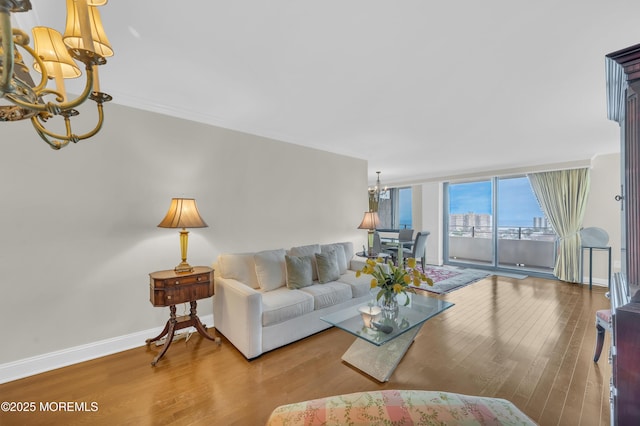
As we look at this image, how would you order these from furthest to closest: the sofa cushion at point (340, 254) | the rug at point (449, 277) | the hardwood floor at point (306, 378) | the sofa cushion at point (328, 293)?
1. the rug at point (449, 277)
2. the sofa cushion at point (340, 254)
3. the sofa cushion at point (328, 293)
4. the hardwood floor at point (306, 378)

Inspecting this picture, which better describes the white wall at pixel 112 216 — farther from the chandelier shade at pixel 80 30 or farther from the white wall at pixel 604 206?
the white wall at pixel 604 206

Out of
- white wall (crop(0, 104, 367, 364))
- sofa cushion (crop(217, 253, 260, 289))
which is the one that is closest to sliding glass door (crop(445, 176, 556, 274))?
white wall (crop(0, 104, 367, 364))

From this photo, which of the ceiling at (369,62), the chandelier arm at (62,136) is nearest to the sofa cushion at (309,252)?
the ceiling at (369,62)

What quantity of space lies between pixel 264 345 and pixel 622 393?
2.37 metres

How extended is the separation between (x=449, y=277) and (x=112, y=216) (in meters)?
5.92

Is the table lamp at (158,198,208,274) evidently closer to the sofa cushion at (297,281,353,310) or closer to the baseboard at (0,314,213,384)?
the baseboard at (0,314,213,384)

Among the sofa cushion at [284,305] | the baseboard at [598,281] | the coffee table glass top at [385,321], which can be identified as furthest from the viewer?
the baseboard at [598,281]

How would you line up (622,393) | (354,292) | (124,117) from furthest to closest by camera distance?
1. (354,292)
2. (124,117)
3. (622,393)

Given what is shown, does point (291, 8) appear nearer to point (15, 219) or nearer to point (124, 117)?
point (124, 117)

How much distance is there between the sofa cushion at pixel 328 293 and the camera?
292 cm

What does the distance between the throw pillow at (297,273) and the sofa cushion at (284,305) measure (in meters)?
0.13

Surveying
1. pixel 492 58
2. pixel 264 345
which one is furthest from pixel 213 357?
pixel 492 58

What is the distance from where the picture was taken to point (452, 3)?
1.46 meters

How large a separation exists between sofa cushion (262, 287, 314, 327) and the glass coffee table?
0.43 metres
